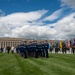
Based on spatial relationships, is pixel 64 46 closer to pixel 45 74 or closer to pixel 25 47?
pixel 25 47

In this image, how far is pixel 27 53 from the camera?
35562mm

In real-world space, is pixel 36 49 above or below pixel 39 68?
above

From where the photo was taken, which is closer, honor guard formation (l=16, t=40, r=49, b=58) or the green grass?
the green grass

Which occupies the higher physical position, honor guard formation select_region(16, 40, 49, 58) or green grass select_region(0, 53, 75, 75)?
honor guard formation select_region(16, 40, 49, 58)

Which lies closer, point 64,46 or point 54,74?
point 54,74

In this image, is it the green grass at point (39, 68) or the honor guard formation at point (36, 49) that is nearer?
the green grass at point (39, 68)

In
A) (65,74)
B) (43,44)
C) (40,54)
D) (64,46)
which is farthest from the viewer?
(64,46)

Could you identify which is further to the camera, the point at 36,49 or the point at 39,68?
the point at 36,49

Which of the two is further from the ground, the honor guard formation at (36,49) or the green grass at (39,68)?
the honor guard formation at (36,49)

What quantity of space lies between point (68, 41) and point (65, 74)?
2123 inches

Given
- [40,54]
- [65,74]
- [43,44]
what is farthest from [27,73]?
[40,54]

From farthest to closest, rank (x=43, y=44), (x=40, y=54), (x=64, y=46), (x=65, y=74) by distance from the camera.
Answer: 1. (x=64, y=46)
2. (x=40, y=54)
3. (x=43, y=44)
4. (x=65, y=74)

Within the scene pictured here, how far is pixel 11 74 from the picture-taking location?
46.9 feet

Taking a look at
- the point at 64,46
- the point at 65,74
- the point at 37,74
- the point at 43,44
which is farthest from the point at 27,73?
the point at 64,46
